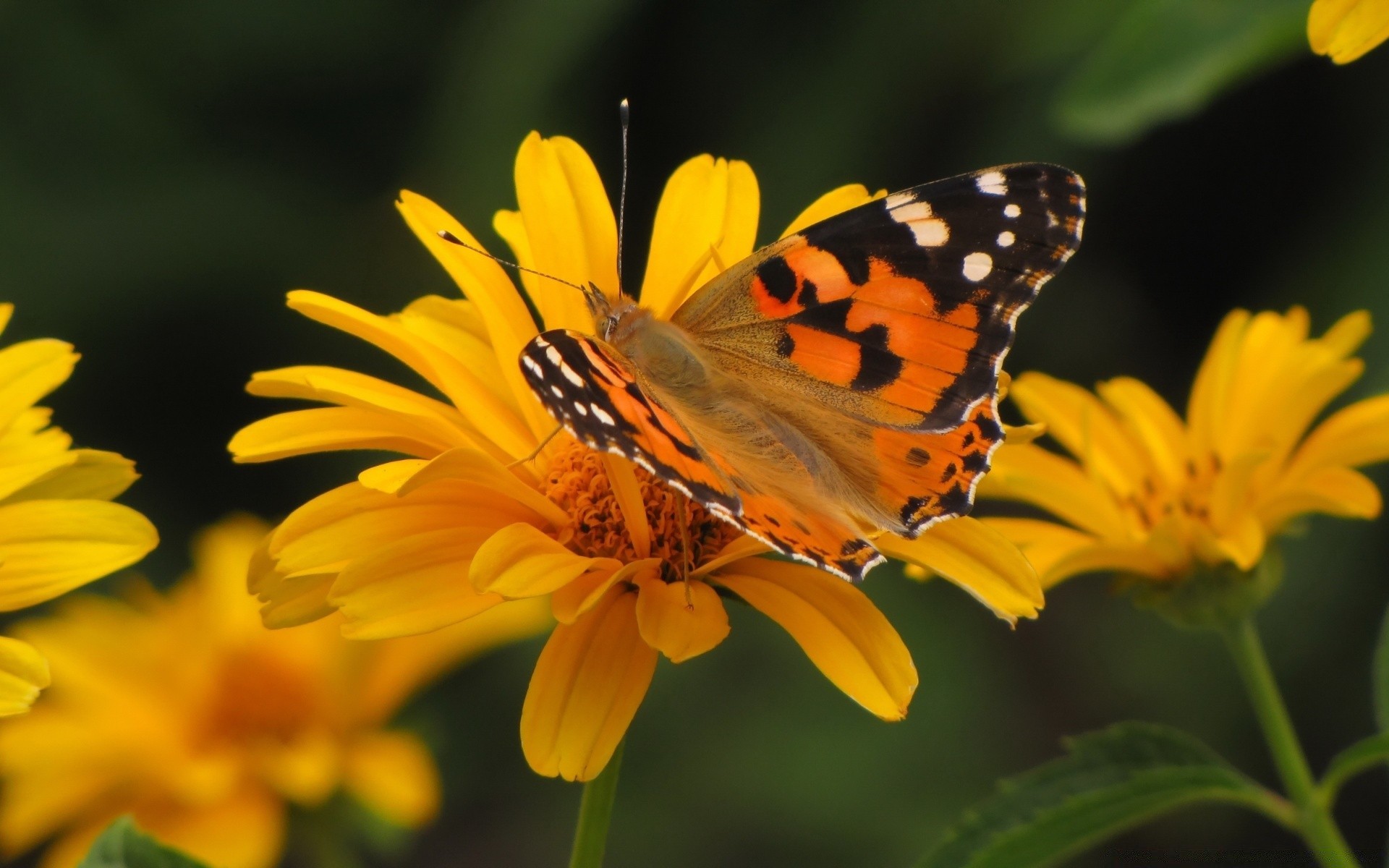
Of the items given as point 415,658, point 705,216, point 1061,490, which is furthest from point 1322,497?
point 415,658

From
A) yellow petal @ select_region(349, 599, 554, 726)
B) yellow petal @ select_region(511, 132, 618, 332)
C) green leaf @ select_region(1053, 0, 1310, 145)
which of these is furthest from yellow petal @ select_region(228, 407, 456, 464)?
green leaf @ select_region(1053, 0, 1310, 145)

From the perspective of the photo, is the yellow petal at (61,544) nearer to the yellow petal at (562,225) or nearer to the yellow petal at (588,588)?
the yellow petal at (588,588)

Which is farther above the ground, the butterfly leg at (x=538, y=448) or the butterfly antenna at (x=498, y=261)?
the butterfly antenna at (x=498, y=261)

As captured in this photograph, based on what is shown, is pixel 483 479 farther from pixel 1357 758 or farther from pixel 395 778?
pixel 395 778

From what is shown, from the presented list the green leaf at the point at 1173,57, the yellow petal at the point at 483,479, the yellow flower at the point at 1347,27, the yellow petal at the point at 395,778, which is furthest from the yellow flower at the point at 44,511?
the green leaf at the point at 1173,57

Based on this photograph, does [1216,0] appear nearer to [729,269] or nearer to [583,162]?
[729,269]

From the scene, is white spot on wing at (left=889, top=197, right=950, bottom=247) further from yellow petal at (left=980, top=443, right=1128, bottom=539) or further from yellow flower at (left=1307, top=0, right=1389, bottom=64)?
yellow flower at (left=1307, top=0, right=1389, bottom=64)
